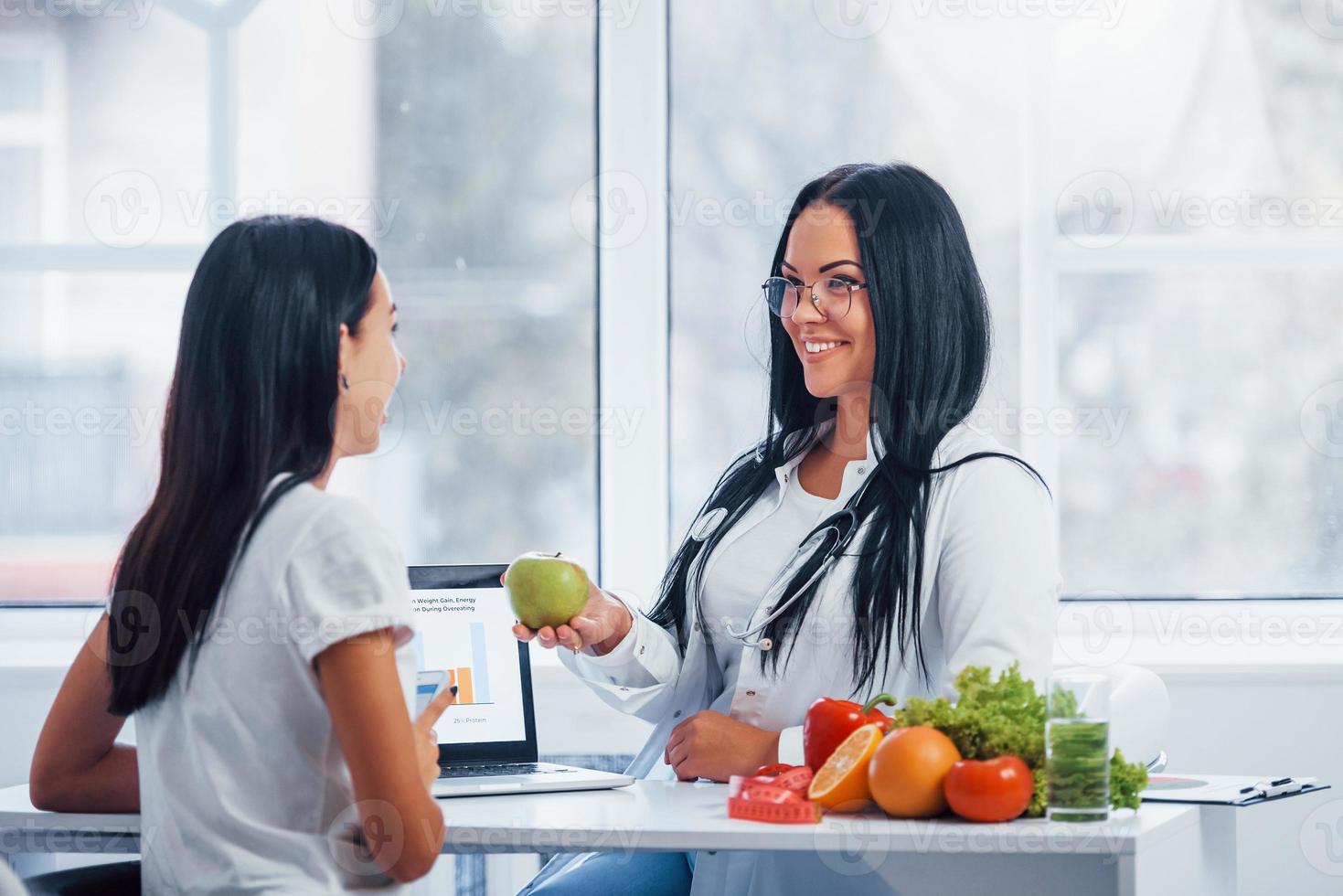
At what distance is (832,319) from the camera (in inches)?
86.0

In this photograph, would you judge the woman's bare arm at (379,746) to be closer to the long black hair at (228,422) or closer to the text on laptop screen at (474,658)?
the long black hair at (228,422)

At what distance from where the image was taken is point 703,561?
2301 mm

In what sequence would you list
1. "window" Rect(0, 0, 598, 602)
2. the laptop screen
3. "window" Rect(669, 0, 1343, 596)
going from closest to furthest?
1. the laptop screen
2. "window" Rect(669, 0, 1343, 596)
3. "window" Rect(0, 0, 598, 602)

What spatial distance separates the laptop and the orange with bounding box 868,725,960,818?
1.94ft

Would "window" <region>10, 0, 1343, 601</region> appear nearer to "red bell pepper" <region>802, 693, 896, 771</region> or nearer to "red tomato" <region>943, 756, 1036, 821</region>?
"red bell pepper" <region>802, 693, 896, 771</region>

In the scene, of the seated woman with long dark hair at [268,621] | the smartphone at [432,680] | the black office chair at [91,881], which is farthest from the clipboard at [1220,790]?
the black office chair at [91,881]

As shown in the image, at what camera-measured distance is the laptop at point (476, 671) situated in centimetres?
207

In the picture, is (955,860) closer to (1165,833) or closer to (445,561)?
(1165,833)

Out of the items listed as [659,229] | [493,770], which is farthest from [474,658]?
[659,229]

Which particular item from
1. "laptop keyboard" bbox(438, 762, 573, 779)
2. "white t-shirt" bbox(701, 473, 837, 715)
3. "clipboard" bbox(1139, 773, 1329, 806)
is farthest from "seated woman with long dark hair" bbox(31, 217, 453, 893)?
"clipboard" bbox(1139, 773, 1329, 806)

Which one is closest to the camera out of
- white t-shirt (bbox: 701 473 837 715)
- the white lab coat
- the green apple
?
the white lab coat

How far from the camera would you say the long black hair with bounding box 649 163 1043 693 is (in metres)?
2.02

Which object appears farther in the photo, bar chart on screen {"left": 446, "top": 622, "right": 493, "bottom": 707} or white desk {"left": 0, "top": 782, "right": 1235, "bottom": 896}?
bar chart on screen {"left": 446, "top": 622, "right": 493, "bottom": 707}

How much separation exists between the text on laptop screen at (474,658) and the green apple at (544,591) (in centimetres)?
18
